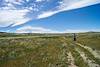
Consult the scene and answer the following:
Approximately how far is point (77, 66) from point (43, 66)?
3200 millimetres

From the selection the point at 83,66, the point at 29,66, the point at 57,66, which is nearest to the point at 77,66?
the point at 83,66

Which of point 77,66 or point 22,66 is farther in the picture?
point 77,66

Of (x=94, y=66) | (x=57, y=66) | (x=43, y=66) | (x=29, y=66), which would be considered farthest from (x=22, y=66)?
(x=94, y=66)

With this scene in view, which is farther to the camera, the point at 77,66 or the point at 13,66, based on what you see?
the point at 77,66

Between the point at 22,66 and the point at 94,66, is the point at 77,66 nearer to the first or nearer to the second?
the point at 94,66

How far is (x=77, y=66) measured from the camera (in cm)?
1848

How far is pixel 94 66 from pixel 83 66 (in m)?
1.18

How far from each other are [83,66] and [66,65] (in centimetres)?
163

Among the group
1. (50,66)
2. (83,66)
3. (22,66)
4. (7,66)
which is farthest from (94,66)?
(7,66)

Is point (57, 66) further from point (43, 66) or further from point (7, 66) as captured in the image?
point (7, 66)

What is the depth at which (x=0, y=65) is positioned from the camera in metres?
18.0

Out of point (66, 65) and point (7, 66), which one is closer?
point (7, 66)

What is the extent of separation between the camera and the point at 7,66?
1745 centimetres

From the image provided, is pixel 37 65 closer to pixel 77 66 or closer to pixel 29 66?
pixel 29 66
